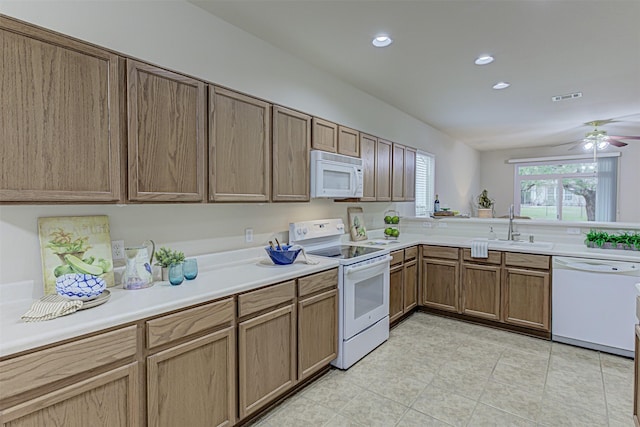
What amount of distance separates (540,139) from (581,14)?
5.56 metres

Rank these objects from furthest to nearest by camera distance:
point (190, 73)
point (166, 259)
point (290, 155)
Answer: point (290, 155)
point (190, 73)
point (166, 259)

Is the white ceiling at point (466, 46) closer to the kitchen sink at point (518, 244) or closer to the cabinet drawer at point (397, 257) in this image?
the kitchen sink at point (518, 244)

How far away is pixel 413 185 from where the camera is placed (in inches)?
183

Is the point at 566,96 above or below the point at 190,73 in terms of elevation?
above

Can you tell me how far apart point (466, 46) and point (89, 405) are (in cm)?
347

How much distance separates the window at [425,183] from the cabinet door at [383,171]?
1591 mm

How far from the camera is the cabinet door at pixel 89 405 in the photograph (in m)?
1.21

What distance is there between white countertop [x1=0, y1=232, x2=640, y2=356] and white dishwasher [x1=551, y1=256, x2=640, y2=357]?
0.53 ft

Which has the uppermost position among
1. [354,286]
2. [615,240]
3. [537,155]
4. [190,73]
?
[537,155]

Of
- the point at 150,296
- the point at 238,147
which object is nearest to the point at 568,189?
the point at 238,147

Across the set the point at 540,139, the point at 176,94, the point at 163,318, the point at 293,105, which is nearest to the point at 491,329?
the point at 293,105

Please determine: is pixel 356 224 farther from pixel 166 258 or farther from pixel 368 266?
pixel 166 258

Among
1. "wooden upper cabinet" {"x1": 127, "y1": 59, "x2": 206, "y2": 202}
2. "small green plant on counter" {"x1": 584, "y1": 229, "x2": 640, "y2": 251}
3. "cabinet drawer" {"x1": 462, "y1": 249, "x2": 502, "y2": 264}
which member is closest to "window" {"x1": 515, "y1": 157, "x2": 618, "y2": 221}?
"small green plant on counter" {"x1": 584, "y1": 229, "x2": 640, "y2": 251}

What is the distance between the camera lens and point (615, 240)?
3.28m
